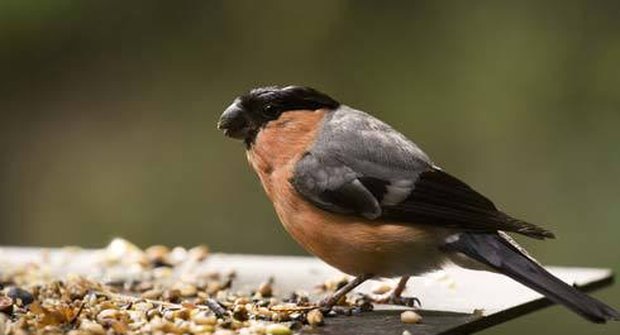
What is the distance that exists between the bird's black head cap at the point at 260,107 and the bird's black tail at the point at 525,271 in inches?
31.8

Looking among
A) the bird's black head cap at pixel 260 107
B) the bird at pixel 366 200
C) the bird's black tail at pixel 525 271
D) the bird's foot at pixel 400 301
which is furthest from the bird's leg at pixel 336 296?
the bird's black head cap at pixel 260 107

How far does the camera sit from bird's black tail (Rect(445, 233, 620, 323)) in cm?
339

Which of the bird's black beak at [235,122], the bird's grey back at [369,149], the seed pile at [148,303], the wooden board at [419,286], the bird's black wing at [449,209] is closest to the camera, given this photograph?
the seed pile at [148,303]

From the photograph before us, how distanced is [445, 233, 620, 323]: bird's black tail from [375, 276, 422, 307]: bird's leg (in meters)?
0.32

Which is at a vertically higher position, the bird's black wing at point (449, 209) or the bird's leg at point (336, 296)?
the bird's black wing at point (449, 209)

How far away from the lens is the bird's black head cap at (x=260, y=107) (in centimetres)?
417

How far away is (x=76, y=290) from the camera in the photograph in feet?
13.3

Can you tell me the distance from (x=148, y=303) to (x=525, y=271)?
122cm

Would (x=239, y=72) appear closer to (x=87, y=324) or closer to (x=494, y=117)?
(x=494, y=117)

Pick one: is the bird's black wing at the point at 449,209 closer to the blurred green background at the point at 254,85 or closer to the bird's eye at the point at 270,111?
the bird's eye at the point at 270,111

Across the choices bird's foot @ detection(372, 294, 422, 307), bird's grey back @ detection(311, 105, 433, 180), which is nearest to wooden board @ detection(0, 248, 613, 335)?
bird's foot @ detection(372, 294, 422, 307)

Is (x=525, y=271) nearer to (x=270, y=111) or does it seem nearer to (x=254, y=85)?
(x=270, y=111)

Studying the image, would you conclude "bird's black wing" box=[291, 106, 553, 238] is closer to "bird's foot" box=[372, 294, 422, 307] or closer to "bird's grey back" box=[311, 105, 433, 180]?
"bird's grey back" box=[311, 105, 433, 180]

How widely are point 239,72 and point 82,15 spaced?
148 cm
